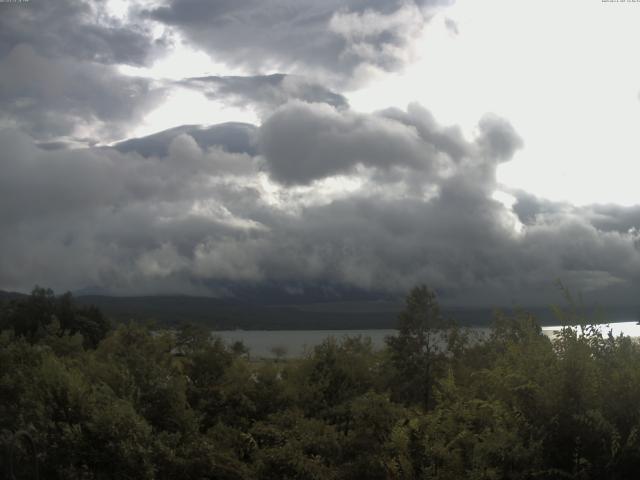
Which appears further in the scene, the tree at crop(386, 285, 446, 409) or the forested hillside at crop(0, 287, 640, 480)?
the tree at crop(386, 285, 446, 409)

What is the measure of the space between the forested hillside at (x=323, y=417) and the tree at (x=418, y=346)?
11.8 ft

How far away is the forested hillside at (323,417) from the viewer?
299 inches

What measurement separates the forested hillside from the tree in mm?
3605

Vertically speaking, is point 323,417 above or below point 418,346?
below

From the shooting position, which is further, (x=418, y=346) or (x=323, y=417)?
(x=418, y=346)

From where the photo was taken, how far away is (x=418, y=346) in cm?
2083

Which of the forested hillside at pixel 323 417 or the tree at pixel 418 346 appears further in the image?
the tree at pixel 418 346

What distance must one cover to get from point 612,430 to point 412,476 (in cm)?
241

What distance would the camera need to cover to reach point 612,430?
283 inches

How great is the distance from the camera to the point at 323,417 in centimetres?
1287

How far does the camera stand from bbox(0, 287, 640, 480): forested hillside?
7.59 meters

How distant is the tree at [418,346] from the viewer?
18703mm

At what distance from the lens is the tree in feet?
61.4

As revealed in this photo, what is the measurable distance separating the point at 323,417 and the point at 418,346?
8.54 metres
